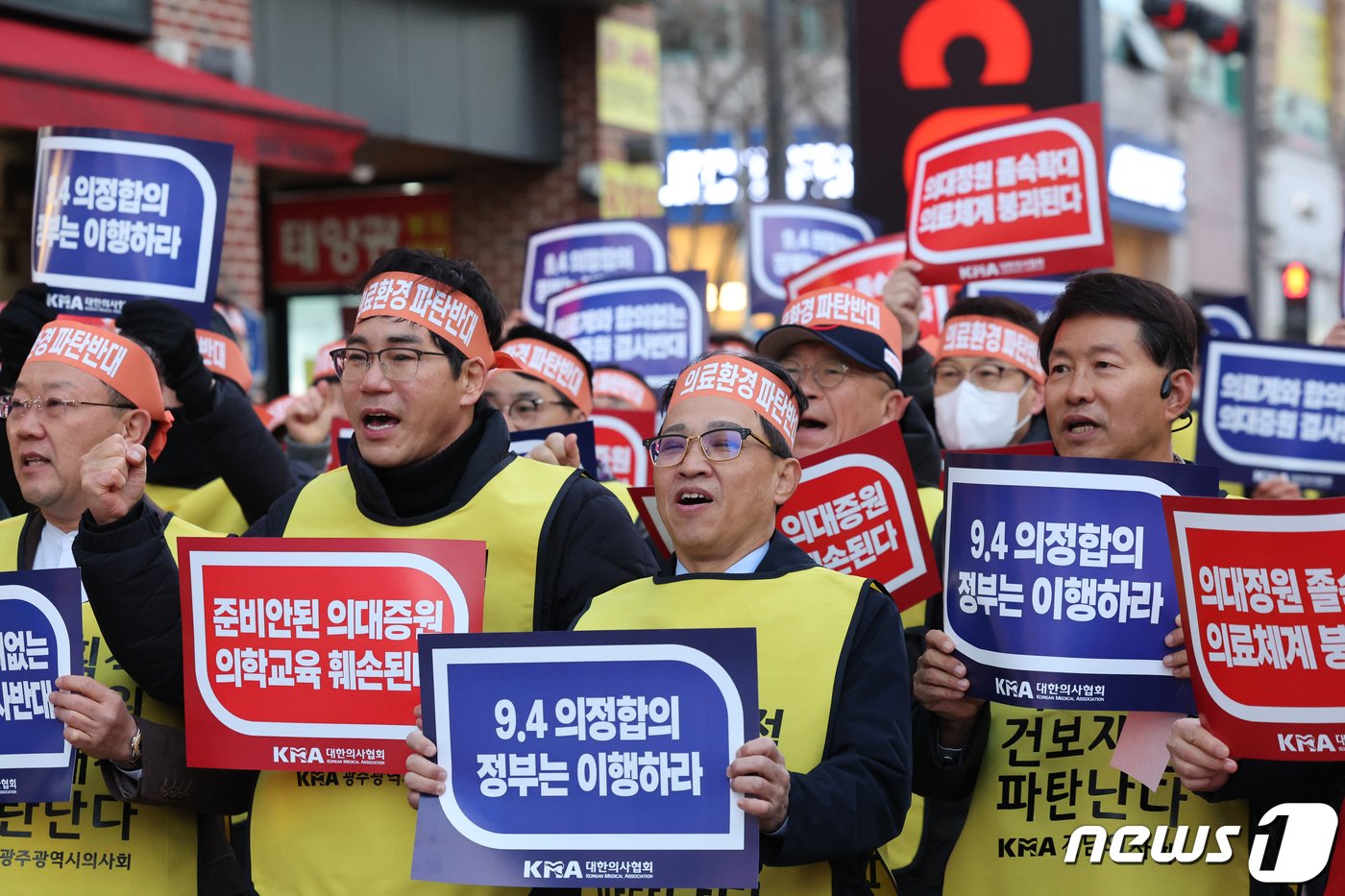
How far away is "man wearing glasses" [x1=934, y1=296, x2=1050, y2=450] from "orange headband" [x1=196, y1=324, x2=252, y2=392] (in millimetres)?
2409

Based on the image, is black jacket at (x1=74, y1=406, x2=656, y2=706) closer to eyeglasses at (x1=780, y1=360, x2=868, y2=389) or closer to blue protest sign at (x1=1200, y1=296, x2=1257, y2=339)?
eyeglasses at (x1=780, y1=360, x2=868, y2=389)

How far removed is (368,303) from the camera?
3.88 metres

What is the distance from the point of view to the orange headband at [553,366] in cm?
601

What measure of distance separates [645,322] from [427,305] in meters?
4.36

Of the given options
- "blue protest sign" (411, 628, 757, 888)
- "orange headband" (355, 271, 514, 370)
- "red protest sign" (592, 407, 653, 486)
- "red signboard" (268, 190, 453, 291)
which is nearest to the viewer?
"blue protest sign" (411, 628, 757, 888)

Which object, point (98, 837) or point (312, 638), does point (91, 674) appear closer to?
point (98, 837)

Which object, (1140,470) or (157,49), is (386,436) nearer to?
(1140,470)

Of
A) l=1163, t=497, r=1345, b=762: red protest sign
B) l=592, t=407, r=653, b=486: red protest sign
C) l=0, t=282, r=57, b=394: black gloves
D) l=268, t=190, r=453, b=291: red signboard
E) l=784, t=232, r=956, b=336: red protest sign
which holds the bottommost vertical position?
l=1163, t=497, r=1345, b=762: red protest sign

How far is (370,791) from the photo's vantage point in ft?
11.6

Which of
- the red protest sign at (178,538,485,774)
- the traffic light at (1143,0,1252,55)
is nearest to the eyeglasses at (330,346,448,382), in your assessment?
the red protest sign at (178,538,485,774)

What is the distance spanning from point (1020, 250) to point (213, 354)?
9.36 ft

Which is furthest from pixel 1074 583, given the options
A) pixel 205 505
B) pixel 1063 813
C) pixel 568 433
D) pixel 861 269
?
pixel 861 269

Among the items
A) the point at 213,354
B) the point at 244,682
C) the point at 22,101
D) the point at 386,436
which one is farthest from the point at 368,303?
the point at 22,101

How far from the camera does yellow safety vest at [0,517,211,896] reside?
371 cm
